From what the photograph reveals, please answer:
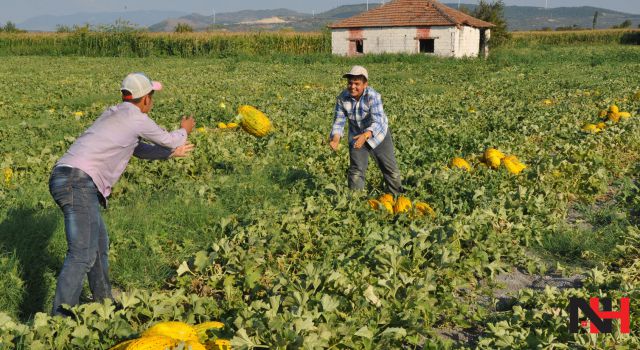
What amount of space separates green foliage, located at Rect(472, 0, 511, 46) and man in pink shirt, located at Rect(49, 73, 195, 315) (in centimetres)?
5029

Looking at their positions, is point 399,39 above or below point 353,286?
above

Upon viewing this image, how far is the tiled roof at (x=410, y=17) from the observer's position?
36.7 meters

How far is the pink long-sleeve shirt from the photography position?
13.1 feet

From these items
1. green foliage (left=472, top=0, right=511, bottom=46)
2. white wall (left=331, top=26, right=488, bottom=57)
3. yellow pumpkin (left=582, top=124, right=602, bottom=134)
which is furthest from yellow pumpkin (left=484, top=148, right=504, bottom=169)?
green foliage (left=472, top=0, right=511, bottom=46)

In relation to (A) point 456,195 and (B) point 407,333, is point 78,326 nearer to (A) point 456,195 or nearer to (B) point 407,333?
(B) point 407,333

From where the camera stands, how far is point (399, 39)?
37.7m

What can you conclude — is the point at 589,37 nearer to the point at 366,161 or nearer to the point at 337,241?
the point at 366,161

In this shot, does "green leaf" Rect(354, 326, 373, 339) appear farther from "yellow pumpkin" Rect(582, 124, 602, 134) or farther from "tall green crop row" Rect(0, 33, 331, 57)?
"tall green crop row" Rect(0, 33, 331, 57)

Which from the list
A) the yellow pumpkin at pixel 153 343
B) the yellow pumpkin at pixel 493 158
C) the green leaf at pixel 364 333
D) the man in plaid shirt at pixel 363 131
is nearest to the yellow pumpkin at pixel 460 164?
the yellow pumpkin at pixel 493 158

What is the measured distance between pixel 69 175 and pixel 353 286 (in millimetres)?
2236

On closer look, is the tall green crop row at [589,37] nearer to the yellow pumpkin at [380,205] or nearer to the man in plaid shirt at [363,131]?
the man in plaid shirt at [363,131]

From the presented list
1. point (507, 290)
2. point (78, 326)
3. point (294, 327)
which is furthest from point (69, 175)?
point (507, 290)

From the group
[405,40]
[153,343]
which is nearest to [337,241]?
[153,343]
